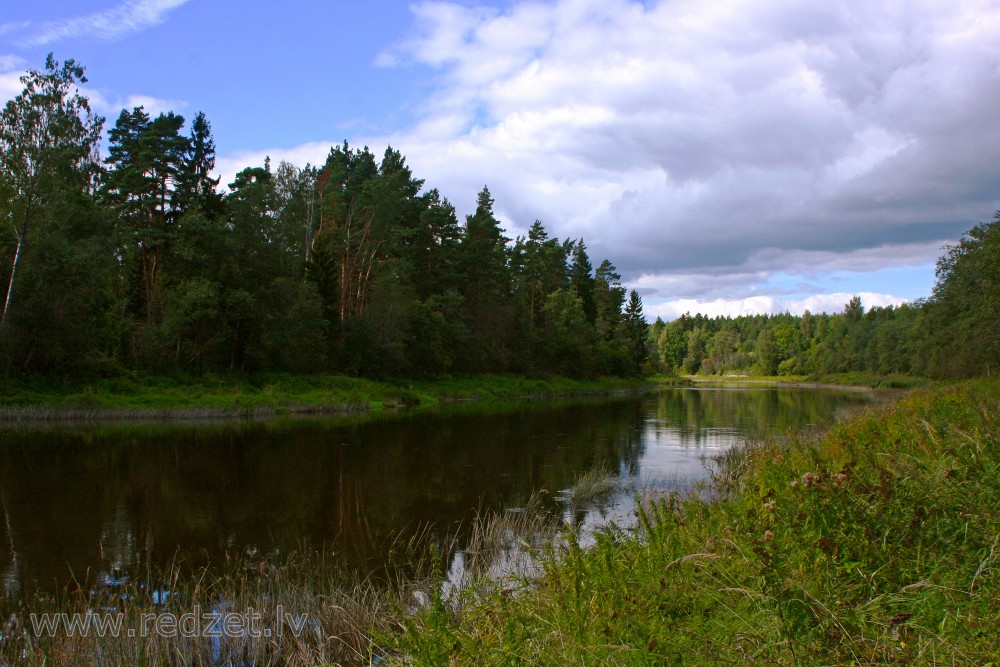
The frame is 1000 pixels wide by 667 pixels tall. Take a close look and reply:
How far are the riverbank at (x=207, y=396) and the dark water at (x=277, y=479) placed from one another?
11.5ft

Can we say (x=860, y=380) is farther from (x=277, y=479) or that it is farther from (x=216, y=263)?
(x=277, y=479)

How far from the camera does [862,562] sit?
445 centimetres

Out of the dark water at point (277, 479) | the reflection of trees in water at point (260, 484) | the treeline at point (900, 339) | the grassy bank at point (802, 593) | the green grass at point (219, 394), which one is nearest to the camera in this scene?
the grassy bank at point (802, 593)

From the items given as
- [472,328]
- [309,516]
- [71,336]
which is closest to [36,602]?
[309,516]

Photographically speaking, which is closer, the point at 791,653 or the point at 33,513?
the point at 791,653

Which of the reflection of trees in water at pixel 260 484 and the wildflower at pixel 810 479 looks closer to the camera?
the wildflower at pixel 810 479

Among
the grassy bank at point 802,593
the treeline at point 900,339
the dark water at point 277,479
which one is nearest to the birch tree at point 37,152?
the dark water at point 277,479

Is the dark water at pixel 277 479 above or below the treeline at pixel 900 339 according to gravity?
below

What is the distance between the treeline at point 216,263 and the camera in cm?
3288

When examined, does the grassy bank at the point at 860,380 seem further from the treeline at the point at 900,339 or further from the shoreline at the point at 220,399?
the shoreline at the point at 220,399

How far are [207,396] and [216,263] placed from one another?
28.2ft

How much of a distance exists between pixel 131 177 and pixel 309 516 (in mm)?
34038

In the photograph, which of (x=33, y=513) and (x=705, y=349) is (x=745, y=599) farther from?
(x=705, y=349)

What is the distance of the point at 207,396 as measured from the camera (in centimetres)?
3725
